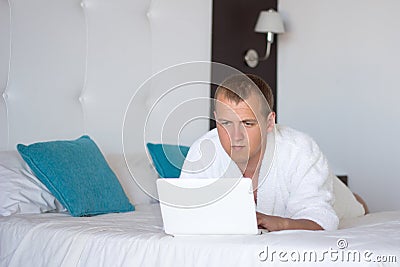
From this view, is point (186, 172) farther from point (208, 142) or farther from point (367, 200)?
point (367, 200)

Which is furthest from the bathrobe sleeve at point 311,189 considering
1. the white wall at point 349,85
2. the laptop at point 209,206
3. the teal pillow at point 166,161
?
the white wall at point 349,85

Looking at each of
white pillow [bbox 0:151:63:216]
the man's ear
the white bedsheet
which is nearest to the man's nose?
the man's ear

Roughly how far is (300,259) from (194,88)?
2030 mm

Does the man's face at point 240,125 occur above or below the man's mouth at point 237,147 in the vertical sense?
above

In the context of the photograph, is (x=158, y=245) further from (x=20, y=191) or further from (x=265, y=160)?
(x=20, y=191)

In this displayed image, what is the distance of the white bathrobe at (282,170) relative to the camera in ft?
7.63

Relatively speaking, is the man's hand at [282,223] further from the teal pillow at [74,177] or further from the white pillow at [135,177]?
the white pillow at [135,177]

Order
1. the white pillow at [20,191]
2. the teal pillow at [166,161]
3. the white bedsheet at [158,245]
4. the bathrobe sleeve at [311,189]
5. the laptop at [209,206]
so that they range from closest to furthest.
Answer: the white bedsheet at [158,245] → the laptop at [209,206] → the bathrobe sleeve at [311,189] → the white pillow at [20,191] → the teal pillow at [166,161]

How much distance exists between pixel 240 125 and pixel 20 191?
960 millimetres

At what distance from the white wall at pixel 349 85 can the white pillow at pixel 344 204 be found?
109 cm

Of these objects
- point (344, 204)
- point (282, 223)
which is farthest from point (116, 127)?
point (282, 223)

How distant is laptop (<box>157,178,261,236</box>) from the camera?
186cm

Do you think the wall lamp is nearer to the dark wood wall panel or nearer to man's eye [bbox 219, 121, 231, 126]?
the dark wood wall panel

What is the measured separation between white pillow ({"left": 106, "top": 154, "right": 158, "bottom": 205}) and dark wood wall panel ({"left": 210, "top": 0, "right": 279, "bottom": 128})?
2.64 feet
